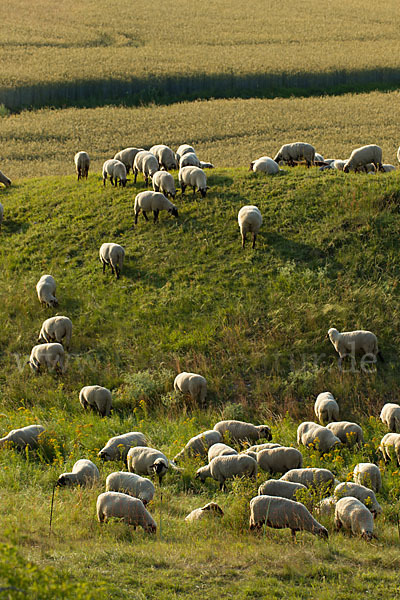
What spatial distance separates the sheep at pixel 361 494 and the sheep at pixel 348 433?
84.2 inches

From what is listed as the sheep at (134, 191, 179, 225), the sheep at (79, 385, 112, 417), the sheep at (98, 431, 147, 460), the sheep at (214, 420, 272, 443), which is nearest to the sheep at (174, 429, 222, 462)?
the sheep at (214, 420, 272, 443)

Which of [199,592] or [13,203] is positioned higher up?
[13,203]

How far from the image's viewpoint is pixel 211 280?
1792cm

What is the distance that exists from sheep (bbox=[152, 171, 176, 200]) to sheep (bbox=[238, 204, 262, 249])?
277cm

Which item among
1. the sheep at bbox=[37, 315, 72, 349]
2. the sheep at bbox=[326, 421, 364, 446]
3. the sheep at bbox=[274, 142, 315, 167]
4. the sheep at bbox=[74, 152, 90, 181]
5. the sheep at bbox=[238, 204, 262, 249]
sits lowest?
the sheep at bbox=[326, 421, 364, 446]

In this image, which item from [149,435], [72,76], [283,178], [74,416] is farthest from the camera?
[72,76]

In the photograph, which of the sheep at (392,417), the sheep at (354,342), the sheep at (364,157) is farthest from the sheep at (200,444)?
the sheep at (364,157)

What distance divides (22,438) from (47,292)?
6074mm

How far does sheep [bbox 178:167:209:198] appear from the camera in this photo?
20.5 metres

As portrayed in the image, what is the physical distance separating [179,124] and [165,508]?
30951 mm

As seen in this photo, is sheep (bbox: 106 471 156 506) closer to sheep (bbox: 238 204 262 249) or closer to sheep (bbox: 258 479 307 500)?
sheep (bbox: 258 479 307 500)

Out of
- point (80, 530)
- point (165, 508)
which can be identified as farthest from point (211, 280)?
point (80, 530)

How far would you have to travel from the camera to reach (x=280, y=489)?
9992 mm

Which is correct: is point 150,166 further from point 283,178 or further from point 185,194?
point 283,178
